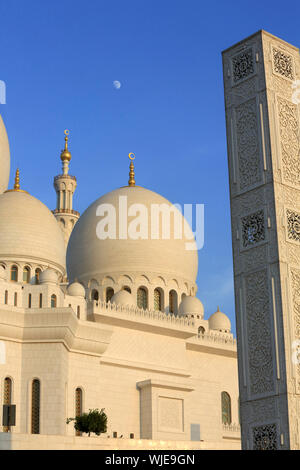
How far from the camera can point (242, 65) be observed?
11.9 meters

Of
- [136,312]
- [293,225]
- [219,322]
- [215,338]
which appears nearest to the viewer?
[293,225]

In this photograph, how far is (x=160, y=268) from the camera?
2756 centimetres

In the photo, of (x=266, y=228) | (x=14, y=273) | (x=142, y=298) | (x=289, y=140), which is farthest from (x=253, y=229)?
(x=142, y=298)

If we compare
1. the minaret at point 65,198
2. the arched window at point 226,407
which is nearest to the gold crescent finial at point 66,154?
the minaret at point 65,198

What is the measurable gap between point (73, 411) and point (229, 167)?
413 inches

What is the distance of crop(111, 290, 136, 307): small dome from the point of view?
983 inches

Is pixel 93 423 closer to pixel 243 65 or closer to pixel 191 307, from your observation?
→ pixel 243 65

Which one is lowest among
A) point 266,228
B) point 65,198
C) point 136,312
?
point 266,228

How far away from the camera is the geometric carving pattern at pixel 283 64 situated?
38.5ft

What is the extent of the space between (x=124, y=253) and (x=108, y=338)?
639cm

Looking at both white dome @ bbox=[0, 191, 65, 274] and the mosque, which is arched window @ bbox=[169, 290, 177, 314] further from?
white dome @ bbox=[0, 191, 65, 274]

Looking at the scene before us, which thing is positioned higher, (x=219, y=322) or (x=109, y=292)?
(x=109, y=292)
